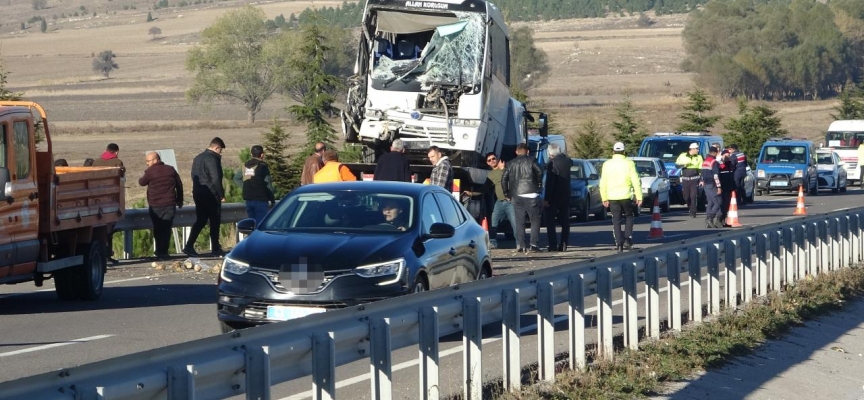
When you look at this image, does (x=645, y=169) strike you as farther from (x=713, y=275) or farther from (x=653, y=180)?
(x=713, y=275)

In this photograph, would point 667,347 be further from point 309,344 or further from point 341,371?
point 309,344

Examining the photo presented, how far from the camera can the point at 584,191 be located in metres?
32.7

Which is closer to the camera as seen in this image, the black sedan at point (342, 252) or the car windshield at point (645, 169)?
the black sedan at point (342, 252)

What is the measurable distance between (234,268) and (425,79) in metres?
13.0

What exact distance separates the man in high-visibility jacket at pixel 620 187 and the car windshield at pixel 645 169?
45.2ft

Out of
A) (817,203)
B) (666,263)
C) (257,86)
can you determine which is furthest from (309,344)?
(257,86)

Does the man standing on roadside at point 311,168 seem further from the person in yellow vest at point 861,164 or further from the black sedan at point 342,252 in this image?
the person in yellow vest at point 861,164

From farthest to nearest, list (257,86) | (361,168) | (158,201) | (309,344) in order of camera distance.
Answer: (257,86) < (361,168) < (158,201) < (309,344)

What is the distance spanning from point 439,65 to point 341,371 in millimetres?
14232

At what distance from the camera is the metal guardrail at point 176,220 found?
21.7 meters

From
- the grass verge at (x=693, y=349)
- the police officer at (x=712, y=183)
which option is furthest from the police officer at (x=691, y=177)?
the grass verge at (x=693, y=349)

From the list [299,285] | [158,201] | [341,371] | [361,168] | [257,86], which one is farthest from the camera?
[257,86]

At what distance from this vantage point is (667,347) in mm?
11008

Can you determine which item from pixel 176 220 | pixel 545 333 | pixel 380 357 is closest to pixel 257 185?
pixel 176 220
